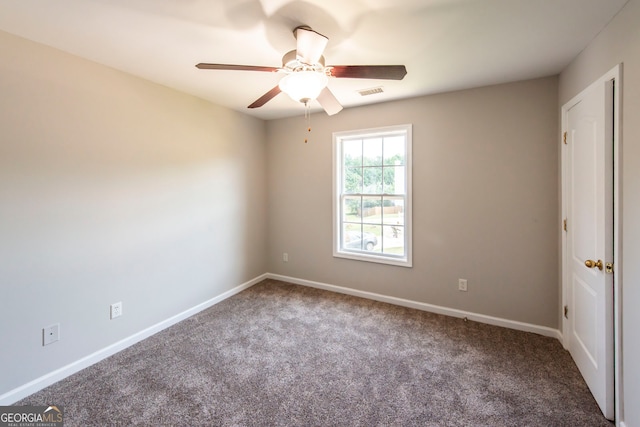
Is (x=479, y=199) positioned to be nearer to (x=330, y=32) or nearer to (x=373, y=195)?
(x=373, y=195)

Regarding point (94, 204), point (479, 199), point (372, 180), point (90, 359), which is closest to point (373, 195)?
point (372, 180)

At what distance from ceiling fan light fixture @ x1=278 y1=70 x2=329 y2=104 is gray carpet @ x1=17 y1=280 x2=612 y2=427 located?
1.99 m

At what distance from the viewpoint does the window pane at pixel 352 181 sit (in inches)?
144

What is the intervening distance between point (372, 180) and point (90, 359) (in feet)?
10.8

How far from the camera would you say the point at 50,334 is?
2.02 metres

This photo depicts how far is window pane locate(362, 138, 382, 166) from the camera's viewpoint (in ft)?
11.4

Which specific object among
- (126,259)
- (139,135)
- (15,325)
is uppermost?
(139,135)

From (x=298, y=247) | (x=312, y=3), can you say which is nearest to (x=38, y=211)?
(x=312, y=3)

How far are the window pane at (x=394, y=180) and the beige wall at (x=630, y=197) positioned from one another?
1905 mm

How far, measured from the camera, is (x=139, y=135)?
2.56 metres

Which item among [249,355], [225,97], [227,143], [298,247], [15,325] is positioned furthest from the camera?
[298,247]

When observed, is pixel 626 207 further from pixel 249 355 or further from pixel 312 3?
pixel 249 355

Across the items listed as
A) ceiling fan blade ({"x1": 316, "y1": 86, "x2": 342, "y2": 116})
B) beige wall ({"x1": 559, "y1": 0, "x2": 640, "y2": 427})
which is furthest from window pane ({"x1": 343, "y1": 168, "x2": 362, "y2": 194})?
beige wall ({"x1": 559, "y1": 0, "x2": 640, "y2": 427})

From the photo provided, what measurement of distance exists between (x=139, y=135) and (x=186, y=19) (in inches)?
51.9
